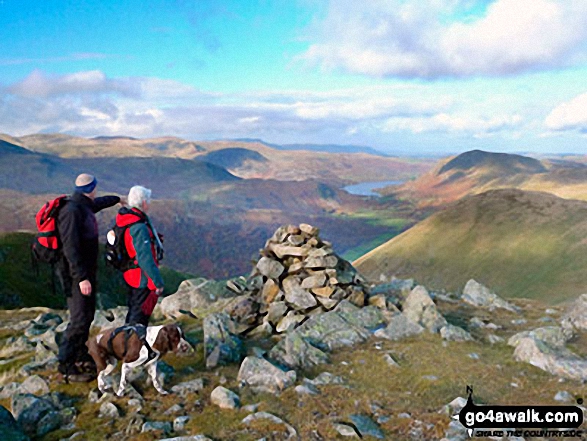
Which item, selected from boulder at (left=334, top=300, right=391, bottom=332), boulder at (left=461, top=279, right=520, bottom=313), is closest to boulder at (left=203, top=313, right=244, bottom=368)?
boulder at (left=334, top=300, right=391, bottom=332)

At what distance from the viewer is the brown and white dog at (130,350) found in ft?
32.1

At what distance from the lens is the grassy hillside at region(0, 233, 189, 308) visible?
188 ft

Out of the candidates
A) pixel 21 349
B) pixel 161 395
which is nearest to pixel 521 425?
pixel 161 395

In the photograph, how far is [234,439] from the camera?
8477mm

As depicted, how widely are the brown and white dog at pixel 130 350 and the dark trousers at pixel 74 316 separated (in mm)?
537

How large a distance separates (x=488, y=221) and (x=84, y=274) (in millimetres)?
135170

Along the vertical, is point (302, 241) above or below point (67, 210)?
below

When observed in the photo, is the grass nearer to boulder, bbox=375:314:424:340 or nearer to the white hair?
boulder, bbox=375:314:424:340

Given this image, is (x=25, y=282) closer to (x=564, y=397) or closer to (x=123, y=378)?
(x=123, y=378)

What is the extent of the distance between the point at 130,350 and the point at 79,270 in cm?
218

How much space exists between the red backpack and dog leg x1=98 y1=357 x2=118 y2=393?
2.74 meters

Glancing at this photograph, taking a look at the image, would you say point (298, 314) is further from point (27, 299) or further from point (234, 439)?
point (27, 299)

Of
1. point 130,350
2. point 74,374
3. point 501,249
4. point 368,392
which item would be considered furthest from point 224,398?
point 501,249

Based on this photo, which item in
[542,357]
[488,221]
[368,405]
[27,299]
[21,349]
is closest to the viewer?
[368,405]
